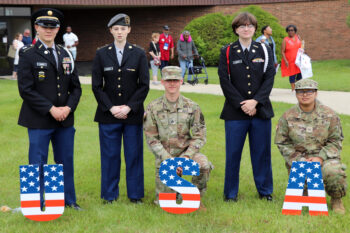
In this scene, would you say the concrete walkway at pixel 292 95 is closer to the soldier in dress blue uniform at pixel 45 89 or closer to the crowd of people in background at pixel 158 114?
the crowd of people in background at pixel 158 114

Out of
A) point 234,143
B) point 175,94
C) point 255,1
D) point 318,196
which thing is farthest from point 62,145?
point 255,1

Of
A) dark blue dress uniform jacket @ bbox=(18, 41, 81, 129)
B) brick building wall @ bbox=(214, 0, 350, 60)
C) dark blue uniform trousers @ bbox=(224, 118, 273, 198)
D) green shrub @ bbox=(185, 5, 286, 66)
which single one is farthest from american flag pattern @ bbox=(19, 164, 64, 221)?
brick building wall @ bbox=(214, 0, 350, 60)

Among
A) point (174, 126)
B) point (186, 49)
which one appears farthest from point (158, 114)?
point (186, 49)

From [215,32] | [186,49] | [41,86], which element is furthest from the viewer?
[215,32]

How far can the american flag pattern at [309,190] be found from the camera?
462 centimetres

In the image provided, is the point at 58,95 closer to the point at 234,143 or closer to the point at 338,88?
the point at 234,143

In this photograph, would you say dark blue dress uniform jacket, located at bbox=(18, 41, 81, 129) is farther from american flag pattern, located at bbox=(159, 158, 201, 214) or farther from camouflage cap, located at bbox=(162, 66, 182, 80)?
american flag pattern, located at bbox=(159, 158, 201, 214)

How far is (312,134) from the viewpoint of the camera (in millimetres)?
4902

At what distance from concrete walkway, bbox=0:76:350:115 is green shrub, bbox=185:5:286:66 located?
8241 millimetres

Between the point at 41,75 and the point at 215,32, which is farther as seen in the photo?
the point at 215,32

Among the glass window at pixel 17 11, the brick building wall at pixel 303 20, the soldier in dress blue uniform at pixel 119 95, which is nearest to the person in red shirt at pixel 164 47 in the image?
the glass window at pixel 17 11

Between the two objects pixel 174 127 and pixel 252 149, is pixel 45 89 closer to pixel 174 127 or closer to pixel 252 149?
pixel 174 127

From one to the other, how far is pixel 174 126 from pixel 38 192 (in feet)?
4.90

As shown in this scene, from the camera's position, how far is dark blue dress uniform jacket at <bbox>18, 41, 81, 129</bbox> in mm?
4656
